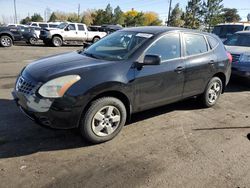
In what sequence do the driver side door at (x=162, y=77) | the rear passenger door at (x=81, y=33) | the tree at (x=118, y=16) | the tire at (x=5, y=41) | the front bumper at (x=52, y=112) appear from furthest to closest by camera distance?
the tree at (x=118, y=16) → the rear passenger door at (x=81, y=33) → the tire at (x=5, y=41) → the driver side door at (x=162, y=77) → the front bumper at (x=52, y=112)

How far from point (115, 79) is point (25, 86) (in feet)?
4.13

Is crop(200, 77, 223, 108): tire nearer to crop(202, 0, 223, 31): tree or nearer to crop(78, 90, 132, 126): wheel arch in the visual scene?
crop(78, 90, 132, 126): wheel arch

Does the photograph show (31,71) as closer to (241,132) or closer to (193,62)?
(193,62)

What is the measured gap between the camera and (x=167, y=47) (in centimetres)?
491

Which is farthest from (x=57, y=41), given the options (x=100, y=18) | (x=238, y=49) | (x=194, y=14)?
(x=100, y=18)

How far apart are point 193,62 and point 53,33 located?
17005 mm

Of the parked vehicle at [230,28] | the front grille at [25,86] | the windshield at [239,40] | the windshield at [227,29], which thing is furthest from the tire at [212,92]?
the windshield at [227,29]

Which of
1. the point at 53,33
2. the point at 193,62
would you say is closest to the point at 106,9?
the point at 53,33

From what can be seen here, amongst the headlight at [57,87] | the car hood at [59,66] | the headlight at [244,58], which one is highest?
the car hood at [59,66]

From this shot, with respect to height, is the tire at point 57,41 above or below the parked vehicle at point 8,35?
below

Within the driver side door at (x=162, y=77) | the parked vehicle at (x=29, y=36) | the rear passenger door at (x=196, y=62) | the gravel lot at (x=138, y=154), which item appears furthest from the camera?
the parked vehicle at (x=29, y=36)

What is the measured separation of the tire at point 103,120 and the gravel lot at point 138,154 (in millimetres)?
143

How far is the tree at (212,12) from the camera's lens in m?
42.2

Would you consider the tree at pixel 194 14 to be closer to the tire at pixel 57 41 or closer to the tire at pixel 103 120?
the tire at pixel 57 41
